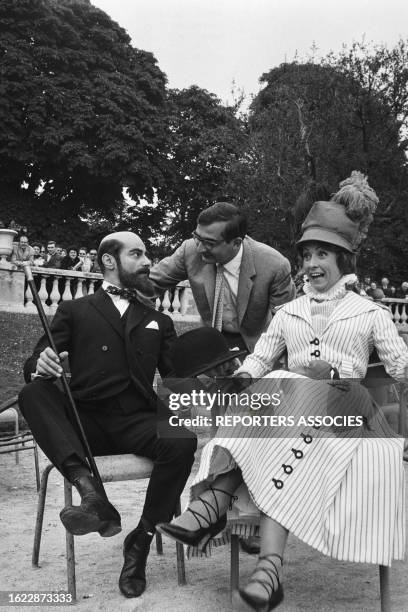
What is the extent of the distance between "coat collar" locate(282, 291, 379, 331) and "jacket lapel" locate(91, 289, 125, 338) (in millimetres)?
957

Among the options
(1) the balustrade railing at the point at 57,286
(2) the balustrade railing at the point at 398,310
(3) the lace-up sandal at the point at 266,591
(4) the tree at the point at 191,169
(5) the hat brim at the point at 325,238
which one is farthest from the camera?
(4) the tree at the point at 191,169

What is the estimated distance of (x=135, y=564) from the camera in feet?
12.3

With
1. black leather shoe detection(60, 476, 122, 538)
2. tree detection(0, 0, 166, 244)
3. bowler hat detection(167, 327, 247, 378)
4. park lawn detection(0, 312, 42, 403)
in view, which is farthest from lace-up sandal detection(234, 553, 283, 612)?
tree detection(0, 0, 166, 244)

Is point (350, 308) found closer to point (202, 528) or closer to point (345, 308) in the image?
point (345, 308)

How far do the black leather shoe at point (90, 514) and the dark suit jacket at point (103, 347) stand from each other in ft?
2.16

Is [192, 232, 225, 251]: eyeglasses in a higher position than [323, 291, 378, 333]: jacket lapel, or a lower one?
higher

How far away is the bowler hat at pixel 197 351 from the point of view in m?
4.04

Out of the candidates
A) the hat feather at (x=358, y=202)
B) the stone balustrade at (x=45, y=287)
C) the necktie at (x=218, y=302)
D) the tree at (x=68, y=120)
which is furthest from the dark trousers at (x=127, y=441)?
the tree at (x=68, y=120)

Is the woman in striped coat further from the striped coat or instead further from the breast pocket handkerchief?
the breast pocket handkerchief

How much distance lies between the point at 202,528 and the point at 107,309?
146cm

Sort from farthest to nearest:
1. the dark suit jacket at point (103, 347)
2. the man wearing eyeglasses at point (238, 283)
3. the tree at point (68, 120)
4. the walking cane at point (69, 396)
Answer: the tree at point (68, 120), the man wearing eyeglasses at point (238, 283), the dark suit jacket at point (103, 347), the walking cane at point (69, 396)

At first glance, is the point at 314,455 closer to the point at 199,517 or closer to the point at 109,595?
the point at 199,517

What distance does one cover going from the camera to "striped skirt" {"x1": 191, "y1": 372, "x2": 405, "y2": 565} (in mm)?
3291

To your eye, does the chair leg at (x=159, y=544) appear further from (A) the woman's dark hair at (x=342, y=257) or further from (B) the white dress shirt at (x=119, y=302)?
(A) the woman's dark hair at (x=342, y=257)
